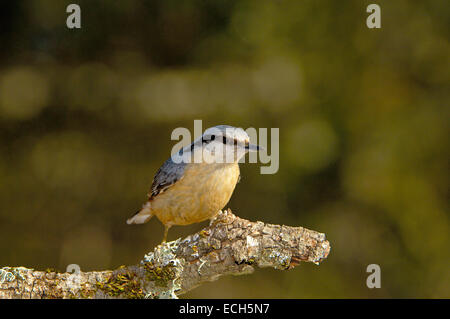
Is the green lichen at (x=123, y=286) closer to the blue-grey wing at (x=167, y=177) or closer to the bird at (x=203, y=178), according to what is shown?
the bird at (x=203, y=178)

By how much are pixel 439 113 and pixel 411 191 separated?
29.3 inches

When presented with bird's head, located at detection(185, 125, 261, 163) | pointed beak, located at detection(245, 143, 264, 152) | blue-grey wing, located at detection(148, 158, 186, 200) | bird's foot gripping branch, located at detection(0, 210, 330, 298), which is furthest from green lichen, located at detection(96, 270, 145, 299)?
pointed beak, located at detection(245, 143, 264, 152)

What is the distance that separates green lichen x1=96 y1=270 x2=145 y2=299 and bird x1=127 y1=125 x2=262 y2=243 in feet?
1.08

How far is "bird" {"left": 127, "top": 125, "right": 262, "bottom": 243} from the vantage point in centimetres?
281

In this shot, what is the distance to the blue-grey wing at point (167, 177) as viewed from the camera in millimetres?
2977

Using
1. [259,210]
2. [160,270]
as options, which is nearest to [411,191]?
[259,210]

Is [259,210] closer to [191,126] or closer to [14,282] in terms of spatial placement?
[191,126]

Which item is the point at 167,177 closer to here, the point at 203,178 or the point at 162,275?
Result: the point at 203,178

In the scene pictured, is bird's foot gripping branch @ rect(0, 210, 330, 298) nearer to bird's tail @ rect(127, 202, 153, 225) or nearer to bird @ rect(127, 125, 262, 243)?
bird @ rect(127, 125, 262, 243)

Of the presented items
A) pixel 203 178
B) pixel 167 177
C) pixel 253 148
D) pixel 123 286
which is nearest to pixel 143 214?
pixel 167 177

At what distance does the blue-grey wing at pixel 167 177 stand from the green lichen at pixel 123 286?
560 mm

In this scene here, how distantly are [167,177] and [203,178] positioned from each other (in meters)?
0.24

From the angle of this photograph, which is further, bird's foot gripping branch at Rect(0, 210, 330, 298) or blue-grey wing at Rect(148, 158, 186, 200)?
blue-grey wing at Rect(148, 158, 186, 200)

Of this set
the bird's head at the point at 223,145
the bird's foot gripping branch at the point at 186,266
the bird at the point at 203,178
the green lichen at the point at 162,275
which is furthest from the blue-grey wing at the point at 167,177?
the green lichen at the point at 162,275
